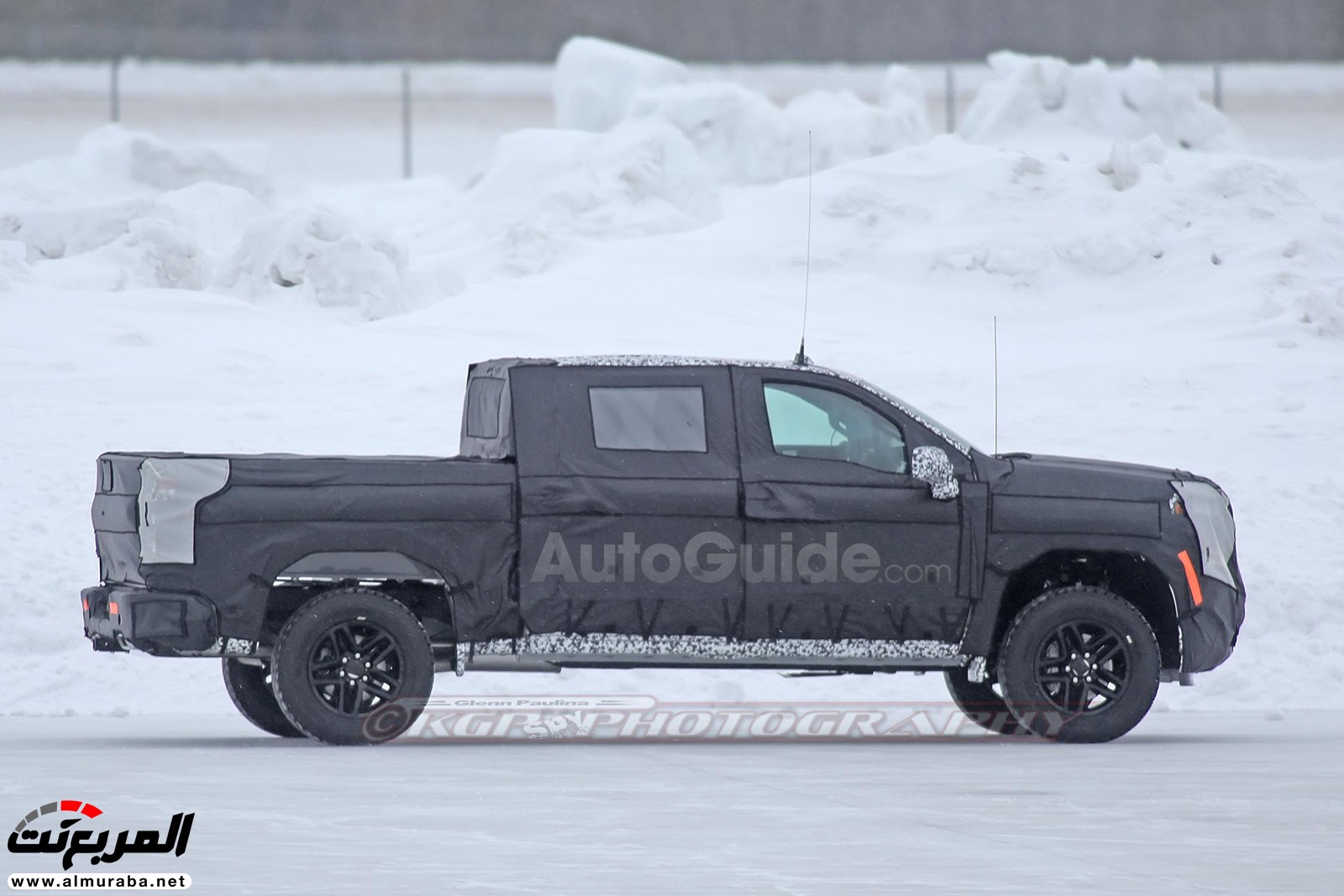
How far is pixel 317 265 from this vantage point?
88.1 ft

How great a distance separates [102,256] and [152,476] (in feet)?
59.5

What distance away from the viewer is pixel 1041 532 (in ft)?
35.4

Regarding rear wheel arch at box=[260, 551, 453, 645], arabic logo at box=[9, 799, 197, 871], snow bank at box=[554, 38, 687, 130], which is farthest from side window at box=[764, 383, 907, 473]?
snow bank at box=[554, 38, 687, 130]

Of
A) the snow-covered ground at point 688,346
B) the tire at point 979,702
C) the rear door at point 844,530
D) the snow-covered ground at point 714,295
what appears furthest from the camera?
the snow-covered ground at point 714,295

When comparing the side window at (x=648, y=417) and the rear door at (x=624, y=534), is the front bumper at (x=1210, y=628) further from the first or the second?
the side window at (x=648, y=417)

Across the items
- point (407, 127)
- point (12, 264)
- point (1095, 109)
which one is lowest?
point (12, 264)

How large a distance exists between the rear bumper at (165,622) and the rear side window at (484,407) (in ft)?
5.28

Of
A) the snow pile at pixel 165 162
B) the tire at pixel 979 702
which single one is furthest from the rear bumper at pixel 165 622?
the snow pile at pixel 165 162

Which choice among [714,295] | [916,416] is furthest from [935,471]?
[714,295]

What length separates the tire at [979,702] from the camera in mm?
11766

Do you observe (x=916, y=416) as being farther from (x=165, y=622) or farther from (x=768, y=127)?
(x=768, y=127)

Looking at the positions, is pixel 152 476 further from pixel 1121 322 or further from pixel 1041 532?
pixel 1121 322

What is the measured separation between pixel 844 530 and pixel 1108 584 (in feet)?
4.70

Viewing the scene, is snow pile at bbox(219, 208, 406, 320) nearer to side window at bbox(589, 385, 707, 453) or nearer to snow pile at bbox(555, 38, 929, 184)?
snow pile at bbox(555, 38, 929, 184)
